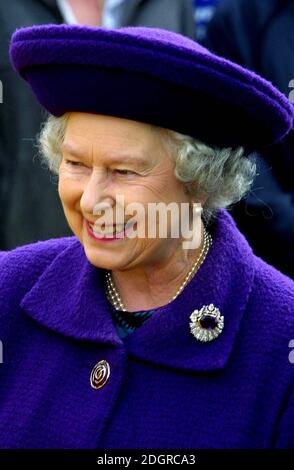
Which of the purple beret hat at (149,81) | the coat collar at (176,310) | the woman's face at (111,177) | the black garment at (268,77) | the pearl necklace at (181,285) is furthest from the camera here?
the black garment at (268,77)

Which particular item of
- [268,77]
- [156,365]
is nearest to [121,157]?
[156,365]

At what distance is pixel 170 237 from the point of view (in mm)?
2996

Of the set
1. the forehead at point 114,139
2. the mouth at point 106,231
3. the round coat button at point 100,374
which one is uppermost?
the forehead at point 114,139

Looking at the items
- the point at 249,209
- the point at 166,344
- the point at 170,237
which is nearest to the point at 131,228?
the point at 170,237

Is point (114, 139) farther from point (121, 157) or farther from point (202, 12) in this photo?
point (202, 12)

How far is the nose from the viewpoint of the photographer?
9.34 ft

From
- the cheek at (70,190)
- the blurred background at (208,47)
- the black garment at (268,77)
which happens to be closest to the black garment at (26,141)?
the blurred background at (208,47)

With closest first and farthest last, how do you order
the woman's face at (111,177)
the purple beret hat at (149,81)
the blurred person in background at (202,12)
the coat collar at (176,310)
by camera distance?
the purple beret hat at (149,81), the woman's face at (111,177), the coat collar at (176,310), the blurred person in background at (202,12)

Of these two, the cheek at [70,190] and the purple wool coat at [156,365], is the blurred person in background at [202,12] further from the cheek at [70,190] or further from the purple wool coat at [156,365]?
the cheek at [70,190]

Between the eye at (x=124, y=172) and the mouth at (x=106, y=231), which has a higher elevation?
the eye at (x=124, y=172)

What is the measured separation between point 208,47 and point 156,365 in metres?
1.57

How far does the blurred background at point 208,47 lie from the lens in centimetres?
404

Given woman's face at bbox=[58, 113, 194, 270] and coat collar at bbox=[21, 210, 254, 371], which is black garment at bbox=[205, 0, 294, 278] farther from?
woman's face at bbox=[58, 113, 194, 270]

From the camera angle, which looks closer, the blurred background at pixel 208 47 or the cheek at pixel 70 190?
the cheek at pixel 70 190
